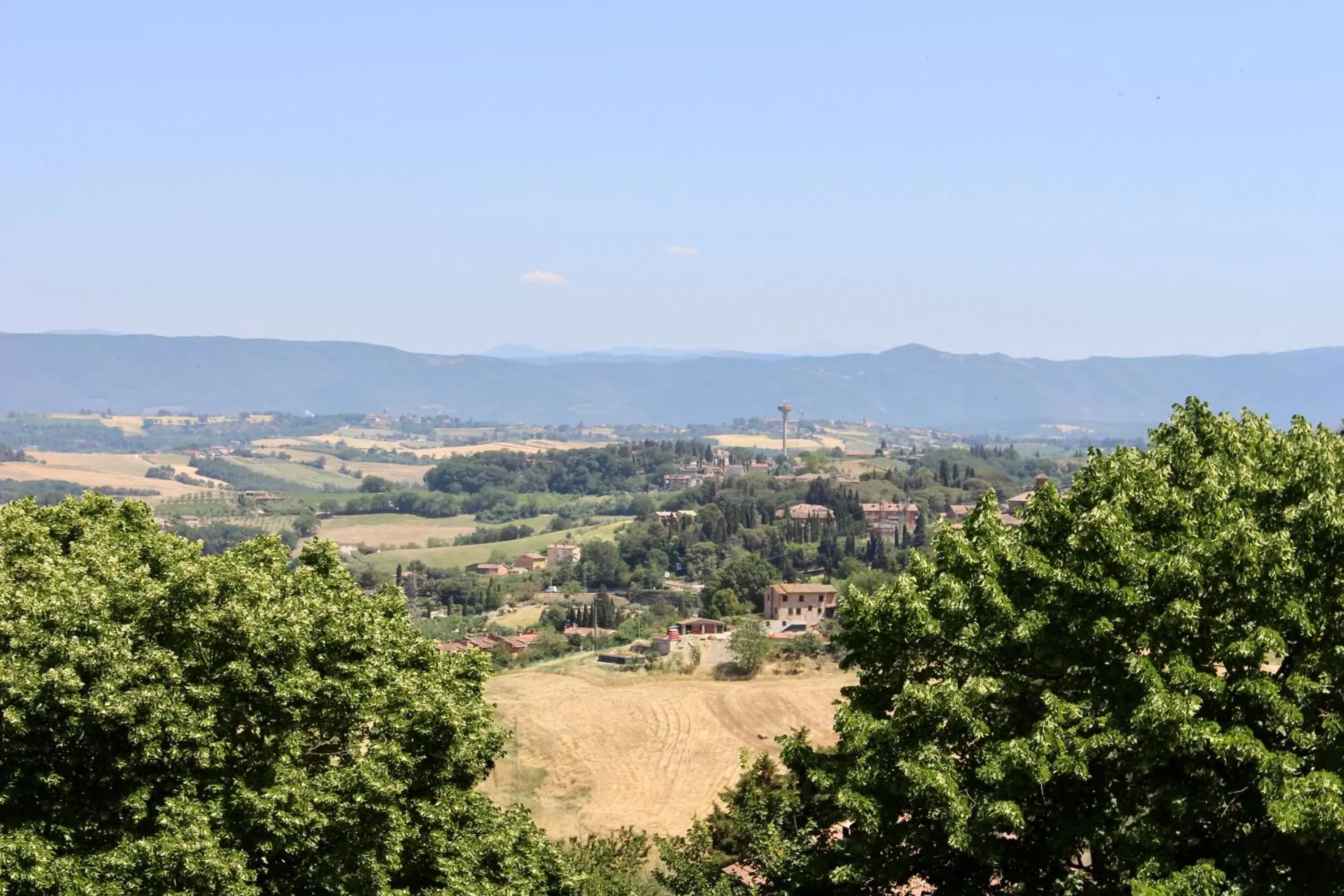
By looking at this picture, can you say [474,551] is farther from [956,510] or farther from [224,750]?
[224,750]

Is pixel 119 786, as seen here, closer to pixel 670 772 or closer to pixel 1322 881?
pixel 1322 881

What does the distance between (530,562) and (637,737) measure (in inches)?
3492

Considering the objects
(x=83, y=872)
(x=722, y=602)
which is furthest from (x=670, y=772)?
(x=722, y=602)

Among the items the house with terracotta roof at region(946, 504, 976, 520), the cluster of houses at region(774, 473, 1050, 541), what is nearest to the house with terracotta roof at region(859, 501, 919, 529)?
the cluster of houses at region(774, 473, 1050, 541)

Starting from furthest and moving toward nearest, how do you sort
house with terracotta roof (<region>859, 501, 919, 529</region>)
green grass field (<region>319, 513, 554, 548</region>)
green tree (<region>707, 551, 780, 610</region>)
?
green grass field (<region>319, 513, 554, 548</region>)
house with terracotta roof (<region>859, 501, 919, 529</region>)
green tree (<region>707, 551, 780, 610</region>)

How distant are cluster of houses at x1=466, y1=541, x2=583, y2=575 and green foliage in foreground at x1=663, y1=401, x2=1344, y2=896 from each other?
10760cm

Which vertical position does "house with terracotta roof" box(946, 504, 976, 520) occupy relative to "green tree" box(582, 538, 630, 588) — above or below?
above

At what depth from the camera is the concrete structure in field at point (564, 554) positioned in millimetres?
126062

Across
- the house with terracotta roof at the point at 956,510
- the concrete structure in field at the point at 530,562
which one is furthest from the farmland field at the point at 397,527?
the house with terracotta roof at the point at 956,510

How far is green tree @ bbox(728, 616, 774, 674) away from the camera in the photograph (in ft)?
174

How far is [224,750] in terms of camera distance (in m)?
15.4

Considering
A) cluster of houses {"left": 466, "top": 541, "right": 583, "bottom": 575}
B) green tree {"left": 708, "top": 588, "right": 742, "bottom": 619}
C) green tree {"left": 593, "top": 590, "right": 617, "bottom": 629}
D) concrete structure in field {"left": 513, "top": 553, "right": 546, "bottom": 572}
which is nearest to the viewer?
green tree {"left": 593, "top": 590, "right": 617, "bottom": 629}

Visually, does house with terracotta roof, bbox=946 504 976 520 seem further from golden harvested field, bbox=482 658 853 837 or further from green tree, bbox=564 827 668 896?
green tree, bbox=564 827 668 896

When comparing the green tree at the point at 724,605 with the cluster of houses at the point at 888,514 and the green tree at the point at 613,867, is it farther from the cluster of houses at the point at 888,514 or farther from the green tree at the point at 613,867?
the green tree at the point at 613,867
